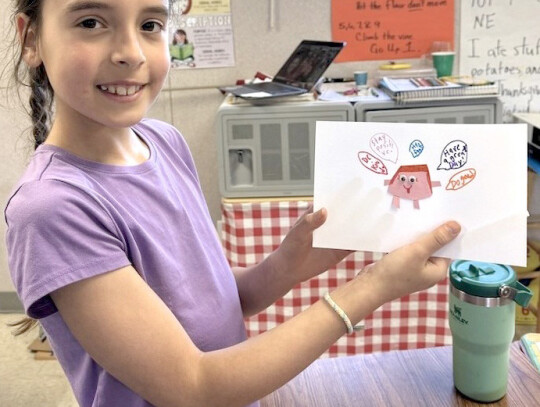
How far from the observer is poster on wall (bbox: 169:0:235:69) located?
2.29 m

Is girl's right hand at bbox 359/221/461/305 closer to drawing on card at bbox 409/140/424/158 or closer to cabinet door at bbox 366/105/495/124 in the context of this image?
drawing on card at bbox 409/140/424/158

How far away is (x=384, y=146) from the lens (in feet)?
2.64

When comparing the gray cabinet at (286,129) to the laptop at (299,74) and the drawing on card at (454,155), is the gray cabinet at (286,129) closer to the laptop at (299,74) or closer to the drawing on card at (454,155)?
the laptop at (299,74)

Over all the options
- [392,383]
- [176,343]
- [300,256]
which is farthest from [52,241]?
[392,383]

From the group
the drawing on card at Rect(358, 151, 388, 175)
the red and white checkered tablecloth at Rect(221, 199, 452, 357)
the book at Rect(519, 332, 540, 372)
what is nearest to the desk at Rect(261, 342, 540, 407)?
the book at Rect(519, 332, 540, 372)

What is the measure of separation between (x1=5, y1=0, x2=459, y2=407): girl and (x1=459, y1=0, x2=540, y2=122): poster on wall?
175 cm

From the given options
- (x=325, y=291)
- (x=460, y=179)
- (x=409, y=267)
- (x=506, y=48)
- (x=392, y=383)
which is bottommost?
(x=325, y=291)

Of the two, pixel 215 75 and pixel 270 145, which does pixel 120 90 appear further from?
pixel 215 75

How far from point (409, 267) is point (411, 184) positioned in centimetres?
12

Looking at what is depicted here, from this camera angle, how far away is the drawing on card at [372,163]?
0.80 metres

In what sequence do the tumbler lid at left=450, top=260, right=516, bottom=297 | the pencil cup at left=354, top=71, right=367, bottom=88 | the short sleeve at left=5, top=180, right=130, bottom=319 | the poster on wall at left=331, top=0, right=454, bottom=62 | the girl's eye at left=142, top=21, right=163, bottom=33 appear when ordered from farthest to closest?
the poster on wall at left=331, top=0, right=454, bottom=62 < the pencil cup at left=354, top=71, right=367, bottom=88 < the tumbler lid at left=450, top=260, right=516, bottom=297 < the girl's eye at left=142, top=21, right=163, bottom=33 < the short sleeve at left=5, top=180, right=130, bottom=319

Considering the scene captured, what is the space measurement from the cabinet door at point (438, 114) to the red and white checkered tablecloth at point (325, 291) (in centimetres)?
37


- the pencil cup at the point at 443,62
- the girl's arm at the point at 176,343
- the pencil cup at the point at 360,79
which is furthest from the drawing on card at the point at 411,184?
the pencil cup at the point at 443,62

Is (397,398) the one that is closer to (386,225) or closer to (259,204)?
(386,225)
